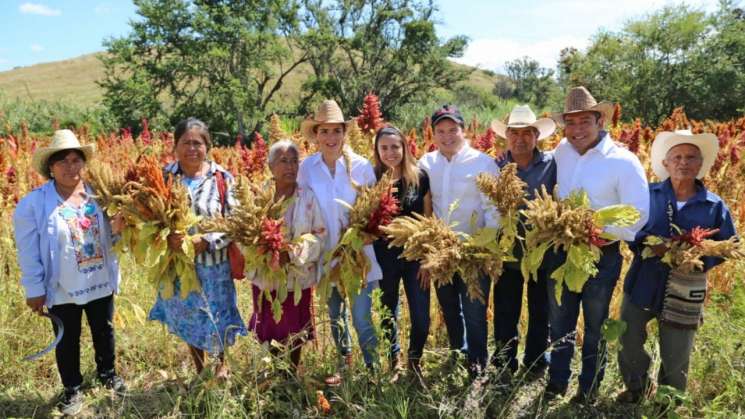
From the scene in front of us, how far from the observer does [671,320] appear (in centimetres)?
250

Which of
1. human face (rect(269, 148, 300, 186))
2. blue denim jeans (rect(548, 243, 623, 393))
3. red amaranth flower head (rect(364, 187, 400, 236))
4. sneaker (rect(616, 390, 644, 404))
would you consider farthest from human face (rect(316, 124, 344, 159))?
sneaker (rect(616, 390, 644, 404))

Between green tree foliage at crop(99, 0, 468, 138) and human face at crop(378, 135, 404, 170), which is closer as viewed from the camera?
human face at crop(378, 135, 404, 170)

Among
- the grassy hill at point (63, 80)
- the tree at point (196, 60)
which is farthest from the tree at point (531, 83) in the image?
the tree at point (196, 60)

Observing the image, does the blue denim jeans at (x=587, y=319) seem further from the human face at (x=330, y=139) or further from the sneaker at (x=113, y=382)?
the sneaker at (x=113, y=382)

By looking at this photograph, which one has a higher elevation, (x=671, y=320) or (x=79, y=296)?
(x=79, y=296)

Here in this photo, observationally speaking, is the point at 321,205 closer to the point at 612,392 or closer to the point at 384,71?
the point at 612,392

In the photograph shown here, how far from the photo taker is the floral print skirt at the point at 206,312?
2.73 metres

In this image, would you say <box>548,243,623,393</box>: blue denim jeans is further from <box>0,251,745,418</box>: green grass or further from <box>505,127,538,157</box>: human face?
<box>505,127,538,157</box>: human face

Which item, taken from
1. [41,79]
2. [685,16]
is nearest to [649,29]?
[685,16]

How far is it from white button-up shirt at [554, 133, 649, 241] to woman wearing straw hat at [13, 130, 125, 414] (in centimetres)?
242

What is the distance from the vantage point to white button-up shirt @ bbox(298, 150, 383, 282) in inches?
107

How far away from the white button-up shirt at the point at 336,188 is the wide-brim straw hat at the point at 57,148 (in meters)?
1.20

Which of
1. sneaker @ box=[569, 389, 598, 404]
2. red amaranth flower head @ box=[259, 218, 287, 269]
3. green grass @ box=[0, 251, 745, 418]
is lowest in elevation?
sneaker @ box=[569, 389, 598, 404]

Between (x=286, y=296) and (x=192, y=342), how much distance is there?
2.13 feet
